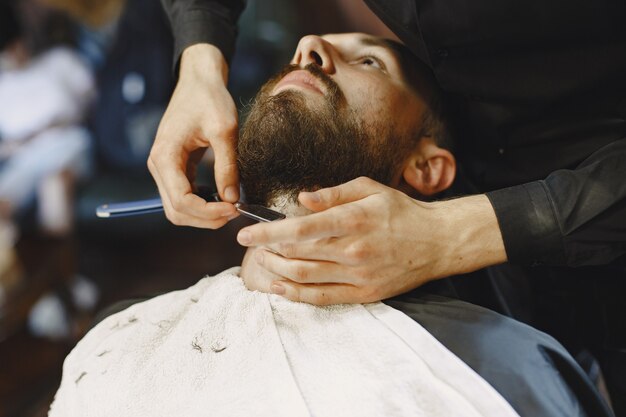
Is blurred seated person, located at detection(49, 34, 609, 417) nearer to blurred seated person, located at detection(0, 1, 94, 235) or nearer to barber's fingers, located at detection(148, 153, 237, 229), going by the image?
barber's fingers, located at detection(148, 153, 237, 229)

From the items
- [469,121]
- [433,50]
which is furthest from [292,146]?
[469,121]

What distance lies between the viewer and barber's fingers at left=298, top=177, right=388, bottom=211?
3.24 feet

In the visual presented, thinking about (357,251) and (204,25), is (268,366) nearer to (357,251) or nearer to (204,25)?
(357,251)

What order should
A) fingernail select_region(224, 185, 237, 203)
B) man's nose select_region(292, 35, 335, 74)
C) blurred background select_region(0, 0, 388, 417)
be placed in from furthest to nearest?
1. blurred background select_region(0, 0, 388, 417)
2. man's nose select_region(292, 35, 335, 74)
3. fingernail select_region(224, 185, 237, 203)

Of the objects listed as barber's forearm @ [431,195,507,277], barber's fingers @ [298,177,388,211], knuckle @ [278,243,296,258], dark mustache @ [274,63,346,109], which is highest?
dark mustache @ [274,63,346,109]

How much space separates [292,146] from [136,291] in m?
2.11

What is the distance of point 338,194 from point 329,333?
0.27m

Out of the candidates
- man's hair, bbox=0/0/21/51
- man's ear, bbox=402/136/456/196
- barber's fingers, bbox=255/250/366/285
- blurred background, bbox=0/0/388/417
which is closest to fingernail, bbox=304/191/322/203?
barber's fingers, bbox=255/250/366/285

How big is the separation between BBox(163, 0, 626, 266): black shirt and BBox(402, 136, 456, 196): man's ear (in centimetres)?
13

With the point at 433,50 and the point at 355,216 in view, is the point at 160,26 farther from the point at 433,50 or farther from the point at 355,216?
the point at 355,216

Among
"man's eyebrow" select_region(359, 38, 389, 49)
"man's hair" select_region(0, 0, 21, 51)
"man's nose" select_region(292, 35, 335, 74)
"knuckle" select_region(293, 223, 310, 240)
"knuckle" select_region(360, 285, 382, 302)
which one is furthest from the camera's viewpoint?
"man's hair" select_region(0, 0, 21, 51)

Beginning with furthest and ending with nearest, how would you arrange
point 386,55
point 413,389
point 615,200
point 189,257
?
point 189,257
point 386,55
point 615,200
point 413,389

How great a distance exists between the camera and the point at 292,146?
1218mm

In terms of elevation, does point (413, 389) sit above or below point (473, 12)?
below
